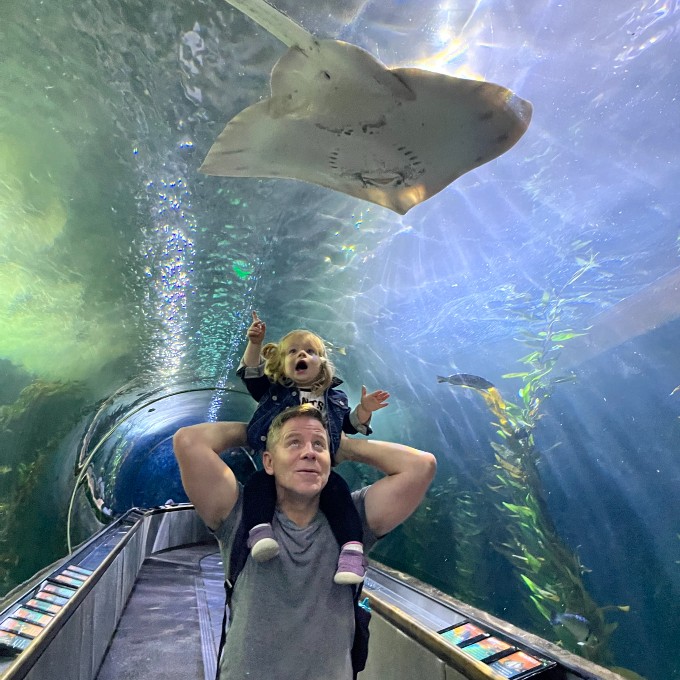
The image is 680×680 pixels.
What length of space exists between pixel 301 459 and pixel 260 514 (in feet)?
0.64

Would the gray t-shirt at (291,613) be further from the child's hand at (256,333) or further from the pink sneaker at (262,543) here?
the child's hand at (256,333)

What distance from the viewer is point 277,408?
153 cm

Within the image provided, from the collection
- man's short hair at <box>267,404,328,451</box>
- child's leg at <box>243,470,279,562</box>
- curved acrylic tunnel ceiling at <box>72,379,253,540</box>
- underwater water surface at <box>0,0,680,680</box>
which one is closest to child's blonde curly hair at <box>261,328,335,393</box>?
man's short hair at <box>267,404,328,451</box>

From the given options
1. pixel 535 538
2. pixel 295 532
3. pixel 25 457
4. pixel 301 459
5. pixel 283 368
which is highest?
pixel 25 457

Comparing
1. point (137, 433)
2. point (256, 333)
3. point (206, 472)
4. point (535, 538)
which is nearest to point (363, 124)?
point (256, 333)

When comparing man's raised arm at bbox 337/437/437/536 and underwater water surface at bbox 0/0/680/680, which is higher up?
underwater water surface at bbox 0/0/680/680

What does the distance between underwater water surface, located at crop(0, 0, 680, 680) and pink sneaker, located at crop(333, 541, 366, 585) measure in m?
2.85

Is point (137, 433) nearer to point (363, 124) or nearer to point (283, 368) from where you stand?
point (363, 124)

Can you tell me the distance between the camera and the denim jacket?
4.78 ft

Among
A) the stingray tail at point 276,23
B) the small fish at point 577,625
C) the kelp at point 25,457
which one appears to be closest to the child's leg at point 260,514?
the stingray tail at point 276,23

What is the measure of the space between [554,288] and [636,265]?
4.44 ft

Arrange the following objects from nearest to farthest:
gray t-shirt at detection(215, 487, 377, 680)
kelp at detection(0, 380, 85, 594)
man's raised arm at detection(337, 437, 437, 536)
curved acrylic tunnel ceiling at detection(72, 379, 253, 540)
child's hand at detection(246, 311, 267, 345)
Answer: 1. gray t-shirt at detection(215, 487, 377, 680)
2. man's raised arm at detection(337, 437, 437, 536)
3. child's hand at detection(246, 311, 267, 345)
4. kelp at detection(0, 380, 85, 594)
5. curved acrylic tunnel ceiling at detection(72, 379, 253, 540)

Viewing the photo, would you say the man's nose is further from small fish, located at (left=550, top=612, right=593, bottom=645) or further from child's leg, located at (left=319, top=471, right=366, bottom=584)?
small fish, located at (left=550, top=612, right=593, bottom=645)

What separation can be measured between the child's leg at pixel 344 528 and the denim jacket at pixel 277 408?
14cm
